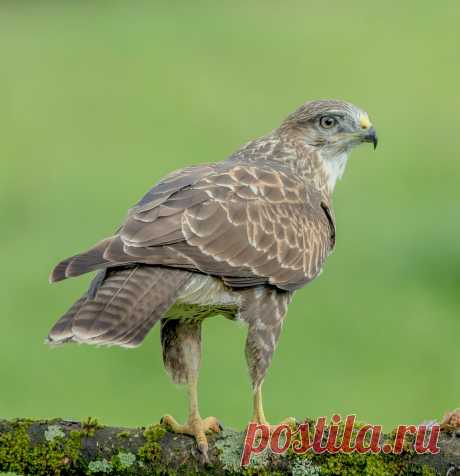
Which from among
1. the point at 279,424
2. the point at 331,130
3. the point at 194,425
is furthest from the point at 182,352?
the point at 331,130

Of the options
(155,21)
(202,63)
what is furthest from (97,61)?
(155,21)

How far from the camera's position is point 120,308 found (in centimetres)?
683

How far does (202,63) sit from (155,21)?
502 cm

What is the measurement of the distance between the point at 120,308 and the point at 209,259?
698 mm

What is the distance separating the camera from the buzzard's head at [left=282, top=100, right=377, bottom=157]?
880cm

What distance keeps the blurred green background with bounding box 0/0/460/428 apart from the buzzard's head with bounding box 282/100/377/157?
4.76m

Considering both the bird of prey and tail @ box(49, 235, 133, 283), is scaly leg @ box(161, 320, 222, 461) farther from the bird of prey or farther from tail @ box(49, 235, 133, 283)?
tail @ box(49, 235, 133, 283)

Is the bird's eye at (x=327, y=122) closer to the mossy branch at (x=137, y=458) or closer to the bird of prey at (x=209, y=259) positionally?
the bird of prey at (x=209, y=259)

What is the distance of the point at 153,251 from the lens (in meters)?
7.05

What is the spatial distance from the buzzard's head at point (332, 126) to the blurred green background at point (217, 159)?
4758 millimetres

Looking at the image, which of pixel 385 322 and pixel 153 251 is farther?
pixel 385 322

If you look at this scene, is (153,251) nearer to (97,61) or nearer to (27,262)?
(27,262)

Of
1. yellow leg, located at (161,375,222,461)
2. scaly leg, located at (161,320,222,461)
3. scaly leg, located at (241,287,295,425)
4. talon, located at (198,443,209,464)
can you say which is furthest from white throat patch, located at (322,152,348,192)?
talon, located at (198,443,209,464)

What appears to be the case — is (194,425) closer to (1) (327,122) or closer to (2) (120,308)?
(2) (120,308)
